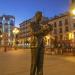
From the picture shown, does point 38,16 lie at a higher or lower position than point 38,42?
higher

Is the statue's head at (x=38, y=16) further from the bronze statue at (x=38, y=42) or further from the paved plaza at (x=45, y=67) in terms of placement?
the paved plaza at (x=45, y=67)

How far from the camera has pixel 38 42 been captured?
675 cm

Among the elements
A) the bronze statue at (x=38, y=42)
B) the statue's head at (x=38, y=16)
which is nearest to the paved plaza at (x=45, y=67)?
the bronze statue at (x=38, y=42)

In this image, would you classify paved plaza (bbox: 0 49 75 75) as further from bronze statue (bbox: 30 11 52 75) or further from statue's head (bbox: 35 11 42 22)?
statue's head (bbox: 35 11 42 22)

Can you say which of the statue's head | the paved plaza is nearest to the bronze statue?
Answer: the statue's head

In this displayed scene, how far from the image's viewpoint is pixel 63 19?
76812 mm

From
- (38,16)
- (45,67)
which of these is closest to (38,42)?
(38,16)

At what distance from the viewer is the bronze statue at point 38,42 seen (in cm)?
674

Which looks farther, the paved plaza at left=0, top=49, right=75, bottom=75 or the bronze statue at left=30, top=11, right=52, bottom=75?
the paved plaza at left=0, top=49, right=75, bottom=75

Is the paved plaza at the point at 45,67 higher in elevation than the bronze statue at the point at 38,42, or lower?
lower

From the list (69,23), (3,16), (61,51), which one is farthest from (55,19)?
(61,51)

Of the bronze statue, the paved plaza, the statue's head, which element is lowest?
the paved plaza

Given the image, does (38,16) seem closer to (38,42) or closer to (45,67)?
(38,42)

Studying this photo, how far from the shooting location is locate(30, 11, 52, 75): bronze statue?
674cm
